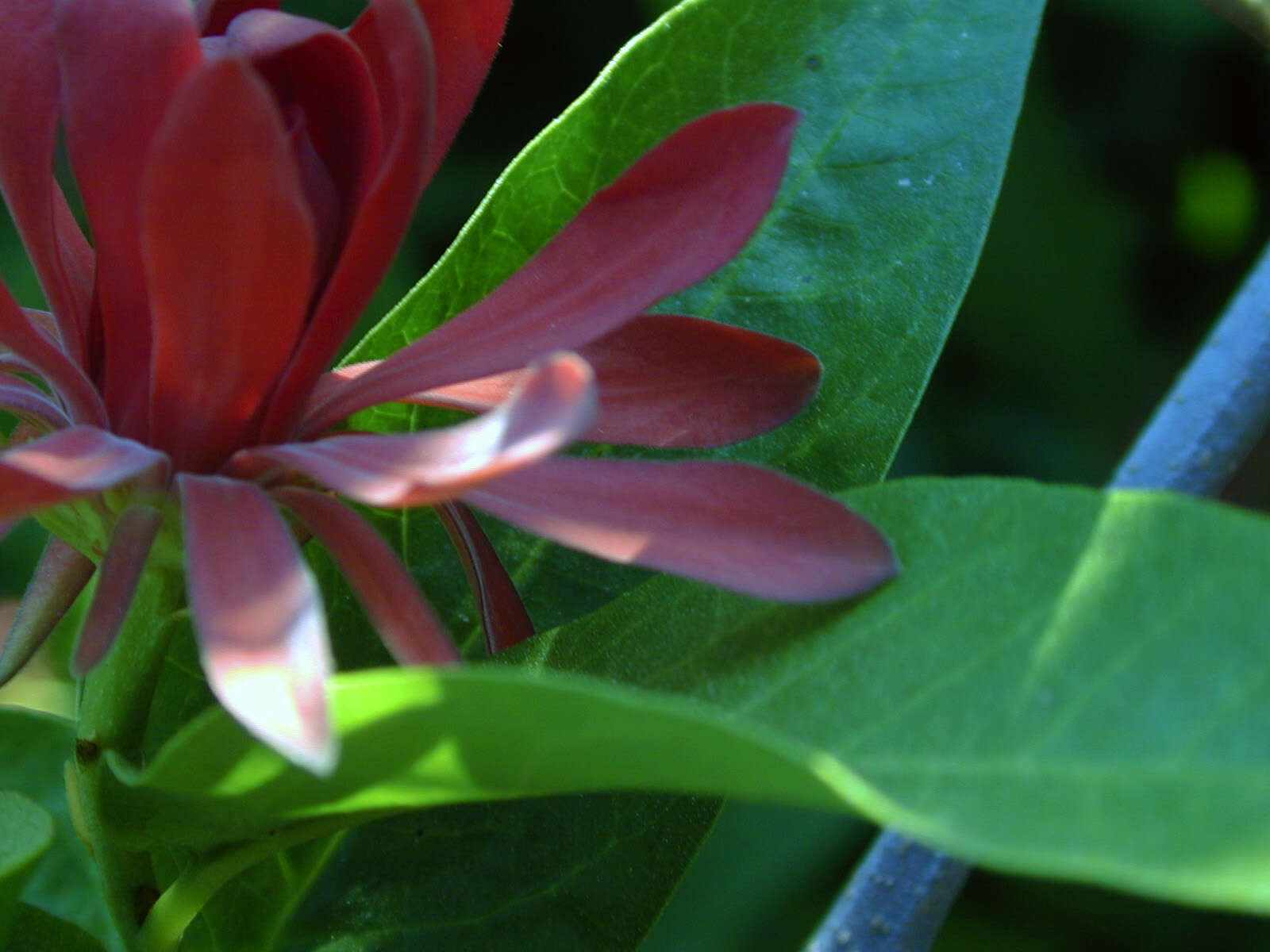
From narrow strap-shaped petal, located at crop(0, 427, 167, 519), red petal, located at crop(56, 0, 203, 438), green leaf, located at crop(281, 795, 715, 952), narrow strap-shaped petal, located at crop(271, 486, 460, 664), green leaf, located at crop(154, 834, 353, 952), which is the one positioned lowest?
green leaf, located at crop(154, 834, 353, 952)

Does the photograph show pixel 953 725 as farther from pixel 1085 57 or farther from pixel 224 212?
pixel 1085 57

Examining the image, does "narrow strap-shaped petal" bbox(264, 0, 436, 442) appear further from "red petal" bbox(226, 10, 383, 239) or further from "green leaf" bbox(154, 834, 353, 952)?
"green leaf" bbox(154, 834, 353, 952)

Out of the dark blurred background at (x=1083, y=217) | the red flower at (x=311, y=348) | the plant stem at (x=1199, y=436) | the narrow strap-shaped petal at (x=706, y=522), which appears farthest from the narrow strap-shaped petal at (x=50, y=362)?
the dark blurred background at (x=1083, y=217)

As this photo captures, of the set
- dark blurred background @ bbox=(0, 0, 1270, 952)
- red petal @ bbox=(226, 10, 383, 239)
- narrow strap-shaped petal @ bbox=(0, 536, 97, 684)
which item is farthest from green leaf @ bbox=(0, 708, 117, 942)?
dark blurred background @ bbox=(0, 0, 1270, 952)

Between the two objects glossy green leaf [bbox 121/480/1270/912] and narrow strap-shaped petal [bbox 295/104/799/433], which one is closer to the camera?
glossy green leaf [bbox 121/480/1270/912]

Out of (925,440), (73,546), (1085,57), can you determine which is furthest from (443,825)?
(1085,57)

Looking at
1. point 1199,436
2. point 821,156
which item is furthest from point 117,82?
point 1199,436

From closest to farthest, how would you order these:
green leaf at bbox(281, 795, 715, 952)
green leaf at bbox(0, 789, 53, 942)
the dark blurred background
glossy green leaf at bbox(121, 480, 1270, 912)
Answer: glossy green leaf at bbox(121, 480, 1270, 912) < green leaf at bbox(0, 789, 53, 942) < green leaf at bbox(281, 795, 715, 952) < the dark blurred background
